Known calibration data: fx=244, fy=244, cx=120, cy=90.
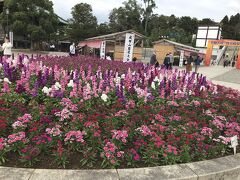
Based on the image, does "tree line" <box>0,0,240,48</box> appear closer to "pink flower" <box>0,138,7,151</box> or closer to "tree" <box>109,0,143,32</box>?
"tree" <box>109,0,143,32</box>

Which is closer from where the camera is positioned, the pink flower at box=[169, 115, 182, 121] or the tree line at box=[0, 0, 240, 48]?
the pink flower at box=[169, 115, 182, 121]

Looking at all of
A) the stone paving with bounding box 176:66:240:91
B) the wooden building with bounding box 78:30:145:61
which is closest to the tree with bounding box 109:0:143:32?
the wooden building with bounding box 78:30:145:61

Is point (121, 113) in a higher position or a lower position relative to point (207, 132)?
higher

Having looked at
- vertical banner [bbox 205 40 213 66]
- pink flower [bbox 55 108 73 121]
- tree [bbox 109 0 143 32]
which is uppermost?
tree [bbox 109 0 143 32]

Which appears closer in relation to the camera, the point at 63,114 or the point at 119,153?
the point at 119,153

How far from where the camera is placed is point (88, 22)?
4753 centimetres

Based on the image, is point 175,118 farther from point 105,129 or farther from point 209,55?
point 209,55

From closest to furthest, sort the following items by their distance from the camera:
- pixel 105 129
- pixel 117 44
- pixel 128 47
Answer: pixel 105 129 → pixel 128 47 → pixel 117 44

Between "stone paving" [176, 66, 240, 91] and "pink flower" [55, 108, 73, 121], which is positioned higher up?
"pink flower" [55, 108, 73, 121]

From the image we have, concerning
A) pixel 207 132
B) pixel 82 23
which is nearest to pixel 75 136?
pixel 207 132

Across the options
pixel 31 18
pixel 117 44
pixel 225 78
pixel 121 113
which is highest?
pixel 31 18

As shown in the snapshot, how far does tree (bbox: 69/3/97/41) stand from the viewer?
46250 mm

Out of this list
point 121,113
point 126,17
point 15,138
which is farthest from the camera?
point 126,17

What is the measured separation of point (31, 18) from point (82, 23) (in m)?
15.9
